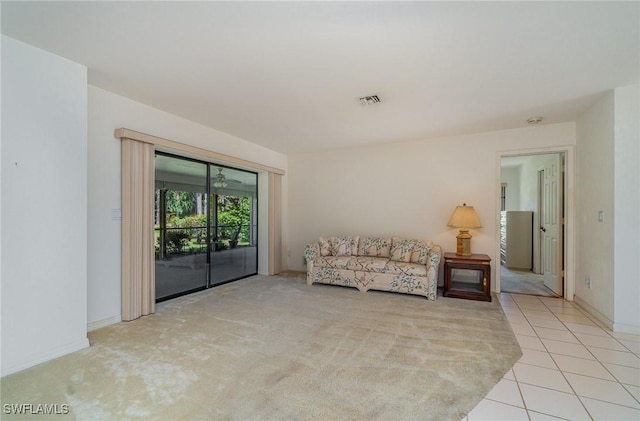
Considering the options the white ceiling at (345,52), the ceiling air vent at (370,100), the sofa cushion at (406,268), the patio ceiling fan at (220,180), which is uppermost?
the white ceiling at (345,52)

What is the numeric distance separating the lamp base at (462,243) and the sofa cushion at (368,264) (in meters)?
1.10

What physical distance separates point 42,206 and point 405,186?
4.69 meters

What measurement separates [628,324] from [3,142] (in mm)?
5793

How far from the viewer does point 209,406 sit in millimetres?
1748

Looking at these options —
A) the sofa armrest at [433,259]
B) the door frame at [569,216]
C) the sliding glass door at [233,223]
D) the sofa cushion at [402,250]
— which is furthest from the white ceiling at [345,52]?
the sofa cushion at [402,250]

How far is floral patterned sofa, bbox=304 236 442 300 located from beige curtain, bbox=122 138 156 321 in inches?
94.8

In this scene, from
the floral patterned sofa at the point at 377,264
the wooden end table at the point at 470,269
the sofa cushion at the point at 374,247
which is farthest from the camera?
the sofa cushion at the point at 374,247

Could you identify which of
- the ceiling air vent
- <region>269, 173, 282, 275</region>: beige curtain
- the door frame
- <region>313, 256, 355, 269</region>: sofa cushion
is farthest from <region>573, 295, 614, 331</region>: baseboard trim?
<region>269, 173, 282, 275</region>: beige curtain

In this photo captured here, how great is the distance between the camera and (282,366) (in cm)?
222

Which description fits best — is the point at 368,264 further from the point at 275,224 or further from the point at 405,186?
the point at 275,224

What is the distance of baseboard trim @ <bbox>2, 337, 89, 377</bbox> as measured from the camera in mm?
2111

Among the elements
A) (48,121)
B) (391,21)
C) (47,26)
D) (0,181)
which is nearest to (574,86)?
(391,21)

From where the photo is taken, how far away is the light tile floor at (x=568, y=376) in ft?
5.64

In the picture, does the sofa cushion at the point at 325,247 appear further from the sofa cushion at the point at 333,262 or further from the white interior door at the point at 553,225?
the white interior door at the point at 553,225
